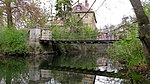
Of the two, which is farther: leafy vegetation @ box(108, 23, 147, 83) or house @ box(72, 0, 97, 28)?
leafy vegetation @ box(108, 23, 147, 83)

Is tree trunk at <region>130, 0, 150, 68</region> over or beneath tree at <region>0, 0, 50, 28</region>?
beneath

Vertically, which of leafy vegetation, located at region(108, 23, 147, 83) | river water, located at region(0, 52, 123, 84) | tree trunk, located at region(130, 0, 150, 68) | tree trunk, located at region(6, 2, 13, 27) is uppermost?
tree trunk, located at region(6, 2, 13, 27)

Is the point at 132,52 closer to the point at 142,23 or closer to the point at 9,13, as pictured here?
the point at 142,23

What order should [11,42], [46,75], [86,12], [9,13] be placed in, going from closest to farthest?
[86,12], [46,75], [9,13], [11,42]

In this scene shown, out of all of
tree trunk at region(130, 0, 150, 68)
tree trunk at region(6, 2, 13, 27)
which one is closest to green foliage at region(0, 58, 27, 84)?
tree trunk at region(130, 0, 150, 68)

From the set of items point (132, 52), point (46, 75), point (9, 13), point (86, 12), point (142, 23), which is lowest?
point (46, 75)

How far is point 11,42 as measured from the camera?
91.5 ft

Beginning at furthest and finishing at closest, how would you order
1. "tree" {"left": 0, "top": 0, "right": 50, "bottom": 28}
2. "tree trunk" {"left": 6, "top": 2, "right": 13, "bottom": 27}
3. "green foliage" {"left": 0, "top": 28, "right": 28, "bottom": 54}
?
1. "green foliage" {"left": 0, "top": 28, "right": 28, "bottom": 54}
2. "tree trunk" {"left": 6, "top": 2, "right": 13, "bottom": 27}
3. "tree" {"left": 0, "top": 0, "right": 50, "bottom": 28}

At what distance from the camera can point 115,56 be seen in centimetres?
1316

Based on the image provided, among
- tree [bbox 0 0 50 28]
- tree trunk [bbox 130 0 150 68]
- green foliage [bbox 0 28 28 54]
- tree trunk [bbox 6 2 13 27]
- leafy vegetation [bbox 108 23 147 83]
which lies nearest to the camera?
tree trunk [bbox 130 0 150 68]

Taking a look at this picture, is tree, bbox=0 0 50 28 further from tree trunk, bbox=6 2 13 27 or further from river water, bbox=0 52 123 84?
river water, bbox=0 52 123 84

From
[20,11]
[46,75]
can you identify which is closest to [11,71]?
[46,75]

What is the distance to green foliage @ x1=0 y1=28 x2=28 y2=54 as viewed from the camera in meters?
27.5

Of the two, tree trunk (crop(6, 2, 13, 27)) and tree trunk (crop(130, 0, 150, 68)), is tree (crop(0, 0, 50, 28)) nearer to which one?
tree trunk (crop(6, 2, 13, 27))
